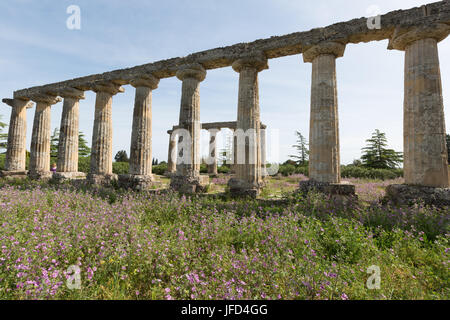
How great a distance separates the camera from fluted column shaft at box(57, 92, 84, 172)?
1373 centimetres

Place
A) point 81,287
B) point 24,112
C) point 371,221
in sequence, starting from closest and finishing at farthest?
1. point 81,287
2. point 371,221
3. point 24,112

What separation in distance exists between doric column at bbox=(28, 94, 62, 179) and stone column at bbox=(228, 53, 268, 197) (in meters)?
14.1

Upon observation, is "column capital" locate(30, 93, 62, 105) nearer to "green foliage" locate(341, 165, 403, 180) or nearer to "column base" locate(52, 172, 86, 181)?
"column base" locate(52, 172, 86, 181)

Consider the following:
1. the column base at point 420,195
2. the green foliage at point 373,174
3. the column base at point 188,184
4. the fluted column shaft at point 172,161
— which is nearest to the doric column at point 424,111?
the column base at point 420,195

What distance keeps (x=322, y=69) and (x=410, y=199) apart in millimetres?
5773

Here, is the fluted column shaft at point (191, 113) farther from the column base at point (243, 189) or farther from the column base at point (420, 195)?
the column base at point (420, 195)

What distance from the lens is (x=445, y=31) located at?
7.29 meters

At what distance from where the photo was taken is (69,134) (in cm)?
1402

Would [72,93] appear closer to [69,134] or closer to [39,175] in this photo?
[69,134]

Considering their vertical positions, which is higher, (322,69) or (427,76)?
(322,69)

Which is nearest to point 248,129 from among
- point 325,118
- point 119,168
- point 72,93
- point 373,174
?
point 325,118

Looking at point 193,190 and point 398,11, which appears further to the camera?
point 193,190

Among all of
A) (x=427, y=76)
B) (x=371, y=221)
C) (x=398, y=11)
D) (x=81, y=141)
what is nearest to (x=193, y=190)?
(x=371, y=221)
